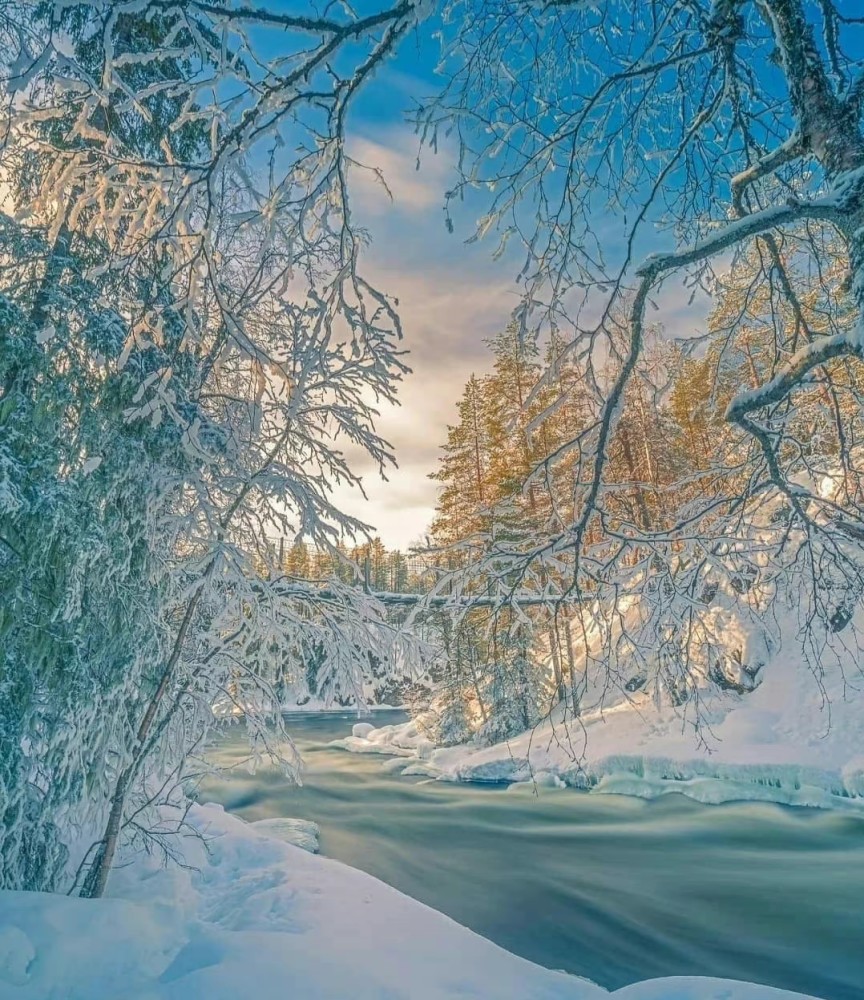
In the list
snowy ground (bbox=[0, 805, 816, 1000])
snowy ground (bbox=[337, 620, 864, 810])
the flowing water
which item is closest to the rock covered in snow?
the flowing water

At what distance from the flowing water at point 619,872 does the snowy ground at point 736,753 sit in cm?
64

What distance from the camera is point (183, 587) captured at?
4465 millimetres

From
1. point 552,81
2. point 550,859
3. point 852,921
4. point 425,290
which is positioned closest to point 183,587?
point 425,290

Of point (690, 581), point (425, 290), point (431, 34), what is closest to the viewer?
point (431, 34)

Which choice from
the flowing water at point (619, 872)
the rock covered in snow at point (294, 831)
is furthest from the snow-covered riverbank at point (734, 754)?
the rock covered in snow at point (294, 831)

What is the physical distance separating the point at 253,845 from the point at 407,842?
163 inches

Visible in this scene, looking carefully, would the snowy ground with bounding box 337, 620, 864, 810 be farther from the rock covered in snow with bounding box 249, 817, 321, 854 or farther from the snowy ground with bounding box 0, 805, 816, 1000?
the snowy ground with bounding box 0, 805, 816, 1000

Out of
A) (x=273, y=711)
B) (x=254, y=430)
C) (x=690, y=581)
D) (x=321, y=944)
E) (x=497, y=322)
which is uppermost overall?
(x=497, y=322)

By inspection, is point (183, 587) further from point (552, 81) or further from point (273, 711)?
point (552, 81)

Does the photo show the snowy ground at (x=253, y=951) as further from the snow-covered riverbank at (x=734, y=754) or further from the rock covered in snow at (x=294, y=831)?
the snow-covered riverbank at (x=734, y=754)

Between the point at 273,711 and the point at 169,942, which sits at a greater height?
the point at 273,711

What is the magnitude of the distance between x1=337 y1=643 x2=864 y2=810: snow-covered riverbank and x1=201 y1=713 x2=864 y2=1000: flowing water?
635mm

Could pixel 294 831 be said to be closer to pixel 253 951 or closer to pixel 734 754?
pixel 253 951

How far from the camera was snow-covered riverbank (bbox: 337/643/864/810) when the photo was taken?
1012 centimetres
